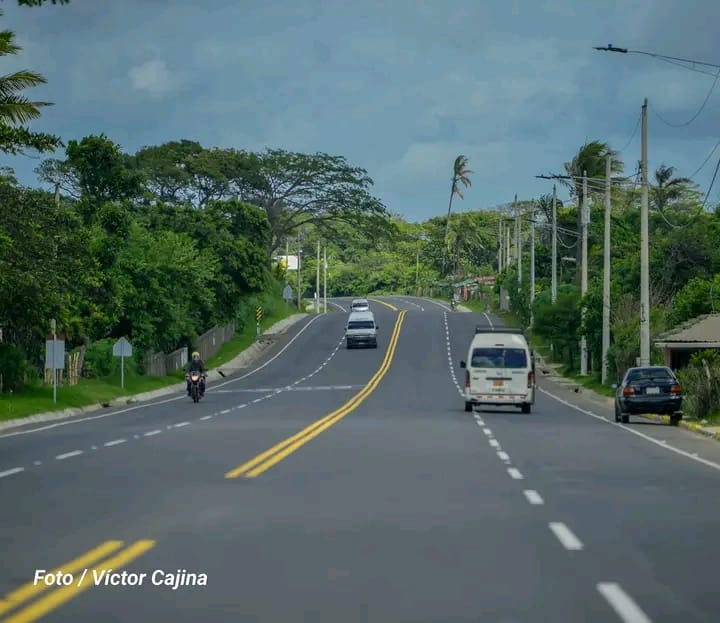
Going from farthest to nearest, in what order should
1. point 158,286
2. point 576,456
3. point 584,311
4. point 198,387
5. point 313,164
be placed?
1. point 313,164
2. point 584,311
3. point 158,286
4. point 198,387
5. point 576,456

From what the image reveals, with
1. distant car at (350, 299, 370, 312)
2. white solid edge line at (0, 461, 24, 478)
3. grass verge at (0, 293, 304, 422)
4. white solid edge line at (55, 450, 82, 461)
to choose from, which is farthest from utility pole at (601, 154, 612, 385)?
distant car at (350, 299, 370, 312)

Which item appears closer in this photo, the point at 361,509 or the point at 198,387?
the point at 361,509

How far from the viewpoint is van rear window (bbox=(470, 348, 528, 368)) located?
43.3m

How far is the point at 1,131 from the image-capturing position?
105 ft

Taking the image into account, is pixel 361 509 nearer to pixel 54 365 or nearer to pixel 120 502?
pixel 120 502

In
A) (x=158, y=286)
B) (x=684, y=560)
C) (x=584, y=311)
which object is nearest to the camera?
(x=684, y=560)

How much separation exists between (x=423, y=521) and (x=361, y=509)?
1257mm

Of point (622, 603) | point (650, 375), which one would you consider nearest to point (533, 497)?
point (622, 603)

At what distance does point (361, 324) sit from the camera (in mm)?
98938

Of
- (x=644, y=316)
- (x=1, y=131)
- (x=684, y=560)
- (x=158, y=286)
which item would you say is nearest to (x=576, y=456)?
(x=684, y=560)

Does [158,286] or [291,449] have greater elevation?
[158,286]

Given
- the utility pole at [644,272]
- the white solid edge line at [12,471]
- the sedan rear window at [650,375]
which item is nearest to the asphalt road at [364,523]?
the white solid edge line at [12,471]

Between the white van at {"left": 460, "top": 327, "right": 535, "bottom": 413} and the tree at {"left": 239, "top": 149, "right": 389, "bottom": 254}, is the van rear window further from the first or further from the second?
the tree at {"left": 239, "top": 149, "right": 389, "bottom": 254}

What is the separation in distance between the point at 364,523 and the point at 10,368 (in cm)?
3828
